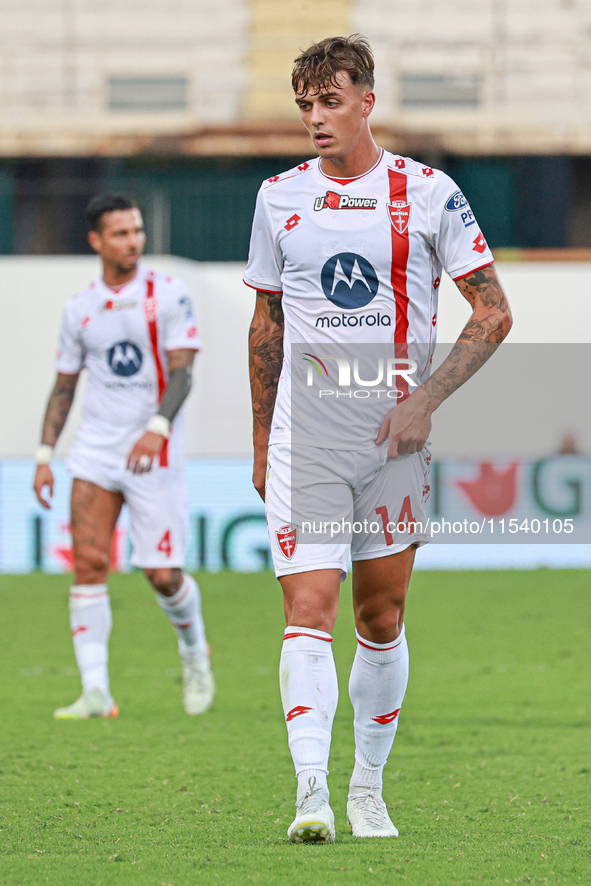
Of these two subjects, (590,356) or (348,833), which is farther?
(590,356)

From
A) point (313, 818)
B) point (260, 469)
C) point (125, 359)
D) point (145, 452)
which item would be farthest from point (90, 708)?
point (313, 818)

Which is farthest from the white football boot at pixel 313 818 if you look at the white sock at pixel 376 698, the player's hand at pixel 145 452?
the player's hand at pixel 145 452

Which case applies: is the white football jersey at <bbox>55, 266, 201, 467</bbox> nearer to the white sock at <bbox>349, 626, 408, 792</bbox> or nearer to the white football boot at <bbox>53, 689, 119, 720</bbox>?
the white football boot at <bbox>53, 689, 119, 720</bbox>

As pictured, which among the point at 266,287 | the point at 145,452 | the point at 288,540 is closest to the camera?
the point at 288,540

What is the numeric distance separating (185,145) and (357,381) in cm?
1728

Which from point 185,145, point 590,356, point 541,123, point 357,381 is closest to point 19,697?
point 357,381

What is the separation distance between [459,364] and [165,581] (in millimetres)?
2841

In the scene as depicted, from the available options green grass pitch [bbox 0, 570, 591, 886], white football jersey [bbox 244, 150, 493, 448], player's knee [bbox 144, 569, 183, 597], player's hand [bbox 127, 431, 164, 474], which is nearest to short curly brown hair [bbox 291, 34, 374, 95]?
white football jersey [bbox 244, 150, 493, 448]

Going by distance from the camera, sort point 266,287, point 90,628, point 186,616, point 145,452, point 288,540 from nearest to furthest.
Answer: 1. point 288,540
2. point 266,287
3. point 145,452
4. point 90,628
5. point 186,616

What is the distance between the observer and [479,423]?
51.3 feet

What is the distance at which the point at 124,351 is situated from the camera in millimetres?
6059

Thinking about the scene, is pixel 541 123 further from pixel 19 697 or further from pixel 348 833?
pixel 348 833

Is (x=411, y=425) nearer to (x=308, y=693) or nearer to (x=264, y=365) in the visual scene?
(x=264, y=365)

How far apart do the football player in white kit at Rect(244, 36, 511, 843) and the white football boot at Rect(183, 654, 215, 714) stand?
7.90 feet
